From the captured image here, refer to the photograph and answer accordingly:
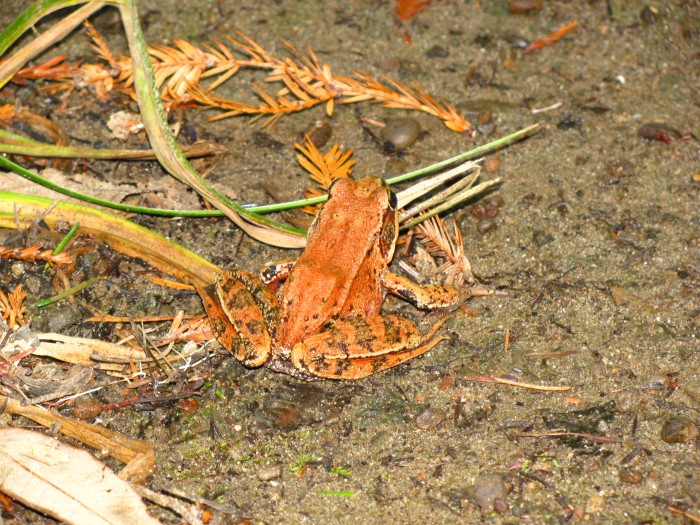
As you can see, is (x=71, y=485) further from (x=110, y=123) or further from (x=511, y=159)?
(x=511, y=159)

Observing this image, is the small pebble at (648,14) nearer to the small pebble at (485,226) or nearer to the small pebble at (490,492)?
the small pebble at (485,226)

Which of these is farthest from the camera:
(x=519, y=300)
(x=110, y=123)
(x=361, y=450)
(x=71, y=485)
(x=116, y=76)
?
(x=116, y=76)

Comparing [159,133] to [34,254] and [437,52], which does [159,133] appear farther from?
[437,52]

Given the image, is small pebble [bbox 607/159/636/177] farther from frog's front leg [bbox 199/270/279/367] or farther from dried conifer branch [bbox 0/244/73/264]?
dried conifer branch [bbox 0/244/73/264]

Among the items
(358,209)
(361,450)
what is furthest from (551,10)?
(361,450)

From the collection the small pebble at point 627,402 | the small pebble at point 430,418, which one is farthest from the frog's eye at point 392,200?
the small pebble at point 627,402
